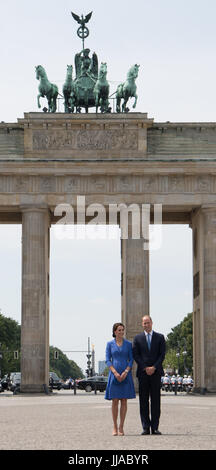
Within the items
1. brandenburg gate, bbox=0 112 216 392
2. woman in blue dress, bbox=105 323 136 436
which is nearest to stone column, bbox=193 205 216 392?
brandenburg gate, bbox=0 112 216 392

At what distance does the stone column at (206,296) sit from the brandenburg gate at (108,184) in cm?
6

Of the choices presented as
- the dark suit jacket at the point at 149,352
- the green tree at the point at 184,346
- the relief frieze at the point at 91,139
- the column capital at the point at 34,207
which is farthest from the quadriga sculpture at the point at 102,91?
the green tree at the point at 184,346

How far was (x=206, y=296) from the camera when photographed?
2430 inches

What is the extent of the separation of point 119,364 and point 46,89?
44.8 meters

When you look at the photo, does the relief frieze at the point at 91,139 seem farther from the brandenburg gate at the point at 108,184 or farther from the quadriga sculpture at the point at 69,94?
the quadriga sculpture at the point at 69,94

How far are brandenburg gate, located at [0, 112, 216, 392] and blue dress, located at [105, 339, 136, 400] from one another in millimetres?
40196

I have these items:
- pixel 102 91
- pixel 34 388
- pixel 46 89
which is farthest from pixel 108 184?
pixel 34 388

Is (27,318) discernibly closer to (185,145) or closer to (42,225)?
(42,225)

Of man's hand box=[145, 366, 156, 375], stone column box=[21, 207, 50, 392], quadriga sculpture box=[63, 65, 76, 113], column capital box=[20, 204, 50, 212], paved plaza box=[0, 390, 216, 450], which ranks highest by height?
quadriga sculpture box=[63, 65, 76, 113]

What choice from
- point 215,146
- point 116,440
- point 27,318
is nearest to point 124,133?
point 215,146

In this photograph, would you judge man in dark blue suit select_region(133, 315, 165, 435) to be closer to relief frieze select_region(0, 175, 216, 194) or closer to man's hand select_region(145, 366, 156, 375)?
man's hand select_region(145, 366, 156, 375)

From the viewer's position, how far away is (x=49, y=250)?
213 ft

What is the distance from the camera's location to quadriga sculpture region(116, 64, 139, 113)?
210 feet

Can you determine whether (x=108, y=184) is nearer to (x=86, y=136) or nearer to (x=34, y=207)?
(x=86, y=136)
